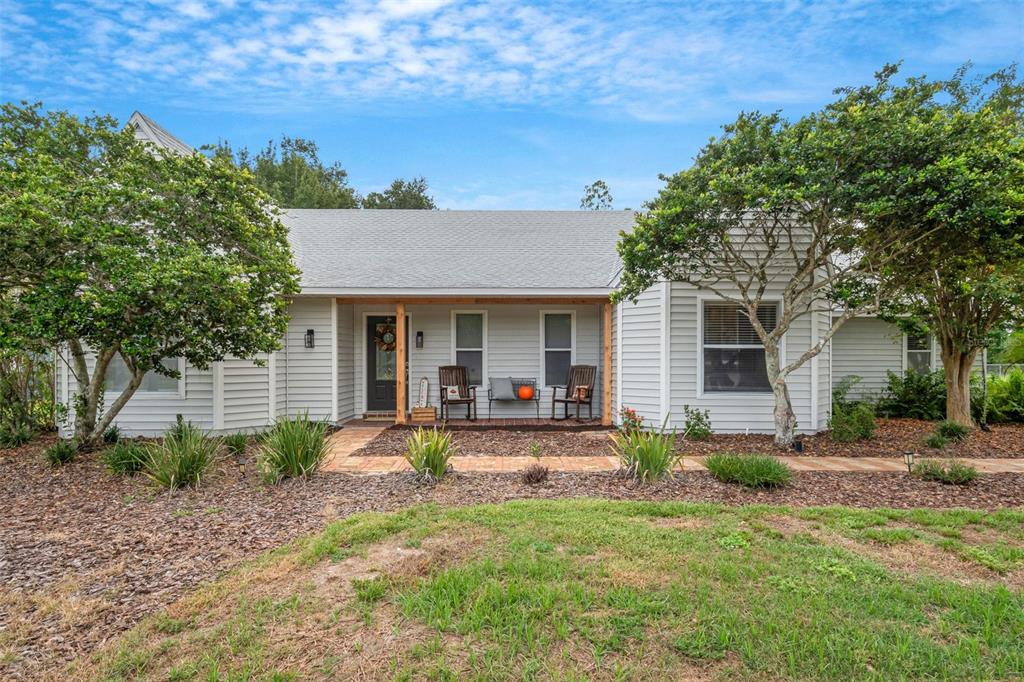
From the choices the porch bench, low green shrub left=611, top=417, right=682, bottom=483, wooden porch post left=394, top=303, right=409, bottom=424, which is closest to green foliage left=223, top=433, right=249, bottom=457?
wooden porch post left=394, top=303, right=409, bottom=424

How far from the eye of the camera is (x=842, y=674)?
2080 millimetres

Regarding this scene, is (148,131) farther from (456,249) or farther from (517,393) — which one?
(517,393)

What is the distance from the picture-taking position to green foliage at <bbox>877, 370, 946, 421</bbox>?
9633 mm

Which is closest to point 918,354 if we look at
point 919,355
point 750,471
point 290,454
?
point 919,355

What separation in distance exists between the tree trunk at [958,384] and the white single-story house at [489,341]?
163 cm

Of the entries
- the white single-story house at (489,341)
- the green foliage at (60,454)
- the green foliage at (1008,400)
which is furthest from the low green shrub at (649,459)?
the green foliage at (1008,400)

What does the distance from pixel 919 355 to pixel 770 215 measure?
7.07m

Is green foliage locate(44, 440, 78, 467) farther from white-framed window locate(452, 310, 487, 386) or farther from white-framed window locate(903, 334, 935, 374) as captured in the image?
white-framed window locate(903, 334, 935, 374)

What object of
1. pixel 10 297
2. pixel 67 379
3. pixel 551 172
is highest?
pixel 551 172

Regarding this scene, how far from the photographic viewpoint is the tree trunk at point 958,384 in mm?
8141

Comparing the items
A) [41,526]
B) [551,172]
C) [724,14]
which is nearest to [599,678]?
[41,526]

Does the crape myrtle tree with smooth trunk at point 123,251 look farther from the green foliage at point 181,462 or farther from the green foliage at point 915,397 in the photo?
the green foliage at point 915,397

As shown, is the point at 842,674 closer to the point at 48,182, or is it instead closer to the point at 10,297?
the point at 48,182

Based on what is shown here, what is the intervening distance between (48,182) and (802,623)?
734 centimetres
